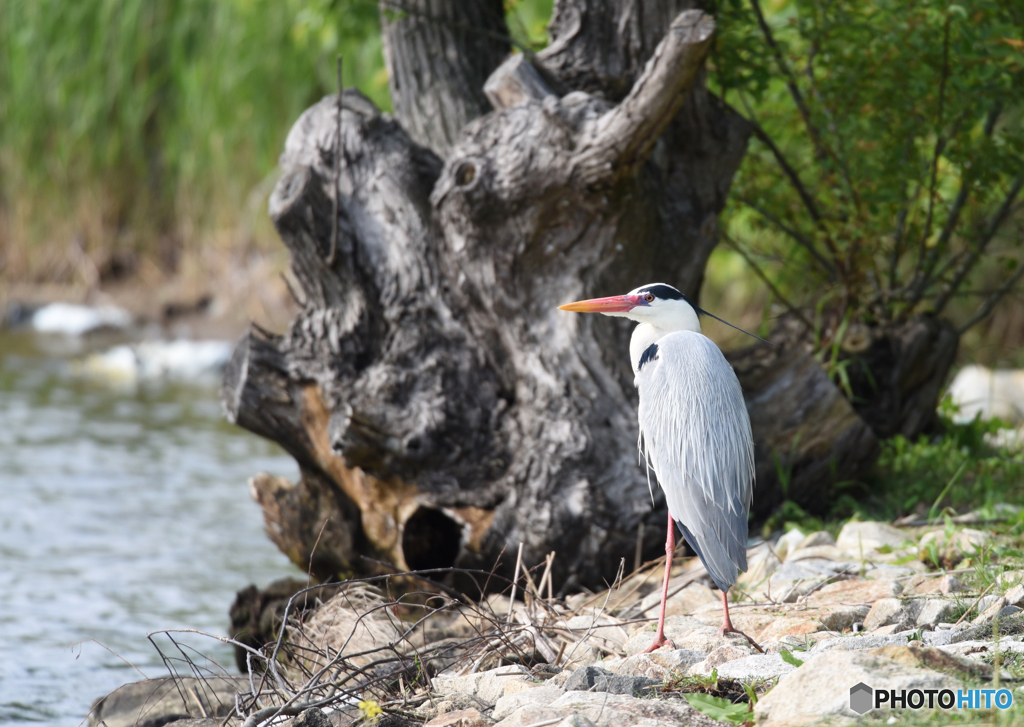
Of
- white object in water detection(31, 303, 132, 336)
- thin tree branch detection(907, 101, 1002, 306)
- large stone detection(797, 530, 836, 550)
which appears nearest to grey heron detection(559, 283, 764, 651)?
large stone detection(797, 530, 836, 550)

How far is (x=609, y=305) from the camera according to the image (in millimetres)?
3002

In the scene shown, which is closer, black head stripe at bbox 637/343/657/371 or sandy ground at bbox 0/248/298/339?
black head stripe at bbox 637/343/657/371

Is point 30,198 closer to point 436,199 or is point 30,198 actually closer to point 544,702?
point 436,199

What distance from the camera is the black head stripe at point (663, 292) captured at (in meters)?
3.01

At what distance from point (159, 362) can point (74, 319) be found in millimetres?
1726

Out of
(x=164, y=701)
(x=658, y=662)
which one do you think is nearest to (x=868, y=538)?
(x=658, y=662)

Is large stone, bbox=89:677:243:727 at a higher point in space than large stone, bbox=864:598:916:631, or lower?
lower

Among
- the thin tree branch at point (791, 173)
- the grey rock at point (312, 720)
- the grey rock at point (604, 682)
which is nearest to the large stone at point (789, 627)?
the grey rock at point (604, 682)

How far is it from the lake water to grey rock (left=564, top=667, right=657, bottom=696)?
67.5 inches

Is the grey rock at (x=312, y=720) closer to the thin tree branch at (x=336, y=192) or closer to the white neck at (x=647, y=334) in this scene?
the white neck at (x=647, y=334)

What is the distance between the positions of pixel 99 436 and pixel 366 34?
11.3ft
